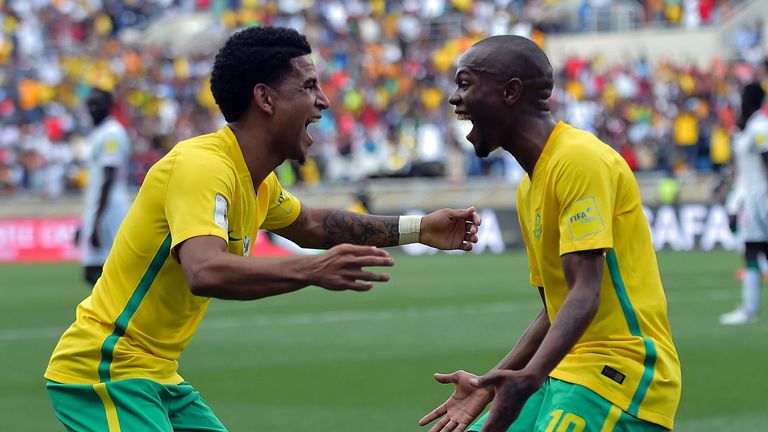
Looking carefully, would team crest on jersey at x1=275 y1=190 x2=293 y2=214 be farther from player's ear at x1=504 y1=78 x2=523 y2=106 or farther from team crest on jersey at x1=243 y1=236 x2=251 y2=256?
player's ear at x1=504 y1=78 x2=523 y2=106

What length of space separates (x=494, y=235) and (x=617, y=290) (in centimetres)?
2231

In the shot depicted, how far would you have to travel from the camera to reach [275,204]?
5.62 m

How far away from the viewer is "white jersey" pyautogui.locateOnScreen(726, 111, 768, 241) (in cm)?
1326

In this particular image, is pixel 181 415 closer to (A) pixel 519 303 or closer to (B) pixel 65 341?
(B) pixel 65 341

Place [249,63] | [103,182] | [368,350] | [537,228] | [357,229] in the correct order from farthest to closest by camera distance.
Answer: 1. [103,182]
2. [368,350]
3. [357,229]
4. [249,63]
5. [537,228]

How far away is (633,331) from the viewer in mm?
4621

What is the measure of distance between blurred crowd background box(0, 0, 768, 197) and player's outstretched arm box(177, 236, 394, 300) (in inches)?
948

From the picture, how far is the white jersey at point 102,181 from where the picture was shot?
12461 millimetres

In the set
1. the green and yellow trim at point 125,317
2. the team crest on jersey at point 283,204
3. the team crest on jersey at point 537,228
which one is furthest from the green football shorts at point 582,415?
the team crest on jersey at point 283,204

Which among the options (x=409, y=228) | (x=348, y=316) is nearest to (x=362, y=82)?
(x=348, y=316)

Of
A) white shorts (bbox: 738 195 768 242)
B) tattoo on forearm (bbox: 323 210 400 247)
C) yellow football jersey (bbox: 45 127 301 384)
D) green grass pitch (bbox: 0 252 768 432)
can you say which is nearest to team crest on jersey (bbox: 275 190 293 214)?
tattoo on forearm (bbox: 323 210 400 247)

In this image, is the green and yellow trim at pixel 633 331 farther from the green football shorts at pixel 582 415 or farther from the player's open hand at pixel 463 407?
the player's open hand at pixel 463 407

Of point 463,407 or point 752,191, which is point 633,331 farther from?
point 752,191

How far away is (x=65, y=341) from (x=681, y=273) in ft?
53.5
